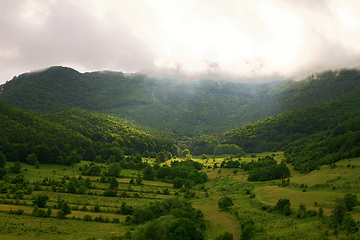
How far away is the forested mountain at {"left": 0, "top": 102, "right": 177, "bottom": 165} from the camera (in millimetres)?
115781

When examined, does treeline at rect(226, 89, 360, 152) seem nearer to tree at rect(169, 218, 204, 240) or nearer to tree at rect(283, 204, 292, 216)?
tree at rect(283, 204, 292, 216)

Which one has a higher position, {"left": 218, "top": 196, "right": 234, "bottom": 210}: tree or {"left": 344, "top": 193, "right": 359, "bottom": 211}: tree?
{"left": 344, "top": 193, "right": 359, "bottom": 211}: tree

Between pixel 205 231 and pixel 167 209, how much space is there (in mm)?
12173

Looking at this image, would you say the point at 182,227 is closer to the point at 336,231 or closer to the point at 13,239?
the point at 336,231

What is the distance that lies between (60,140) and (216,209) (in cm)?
10998

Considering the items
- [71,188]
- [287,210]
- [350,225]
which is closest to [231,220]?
[287,210]

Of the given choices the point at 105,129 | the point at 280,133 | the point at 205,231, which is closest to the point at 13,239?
the point at 205,231

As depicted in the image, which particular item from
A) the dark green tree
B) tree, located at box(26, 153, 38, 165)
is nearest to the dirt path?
the dark green tree

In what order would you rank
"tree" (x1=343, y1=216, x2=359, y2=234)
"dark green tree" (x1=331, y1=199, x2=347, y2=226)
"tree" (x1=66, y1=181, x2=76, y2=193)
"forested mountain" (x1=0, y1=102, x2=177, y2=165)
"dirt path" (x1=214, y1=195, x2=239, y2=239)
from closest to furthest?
"tree" (x1=343, y1=216, x2=359, y2=234) < "dark green tree" (x1=331, y1=199, x2=347, y2=226) < "dirt path" (x1=214, y1=195, x2=239, y2=239) < "tree" (x1=66, y1=181, x2=76, y2=193) < "forested mountain" (x1=0, y1=102, x2=177, y2=165)

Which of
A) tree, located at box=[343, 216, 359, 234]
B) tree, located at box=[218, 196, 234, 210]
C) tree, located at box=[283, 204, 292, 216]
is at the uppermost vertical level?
tree, located at box=[343, 216, 359, 234]

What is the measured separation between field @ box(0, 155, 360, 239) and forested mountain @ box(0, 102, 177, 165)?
3212cm

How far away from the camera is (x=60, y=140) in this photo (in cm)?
13850

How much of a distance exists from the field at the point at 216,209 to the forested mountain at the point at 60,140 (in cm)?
3212

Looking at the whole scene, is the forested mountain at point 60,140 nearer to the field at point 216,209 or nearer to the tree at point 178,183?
the field at point 216,209
